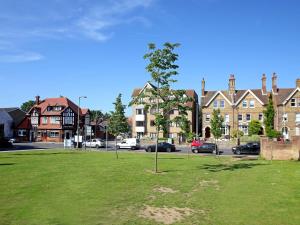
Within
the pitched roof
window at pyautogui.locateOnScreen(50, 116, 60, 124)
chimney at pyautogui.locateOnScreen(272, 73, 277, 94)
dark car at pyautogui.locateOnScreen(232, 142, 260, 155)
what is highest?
chimney at pyautogui.locateOnScreen(272, 73, 277, 94)

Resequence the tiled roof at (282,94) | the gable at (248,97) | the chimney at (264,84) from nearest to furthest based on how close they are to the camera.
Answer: the tiled roof at (282,94) < the gable at (248,97) < the chimney at (264,84)

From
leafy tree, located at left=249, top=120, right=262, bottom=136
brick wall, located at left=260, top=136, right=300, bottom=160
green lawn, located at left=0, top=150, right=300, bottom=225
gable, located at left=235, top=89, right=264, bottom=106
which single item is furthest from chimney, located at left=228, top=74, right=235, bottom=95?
green lawn, located at left=0, top=150, right=300, bottom=225

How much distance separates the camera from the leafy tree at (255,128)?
247ft

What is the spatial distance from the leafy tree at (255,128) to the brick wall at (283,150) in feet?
132

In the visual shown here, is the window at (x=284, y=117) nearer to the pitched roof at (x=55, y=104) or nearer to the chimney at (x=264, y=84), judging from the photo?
the chimney at (x=264, y=84)

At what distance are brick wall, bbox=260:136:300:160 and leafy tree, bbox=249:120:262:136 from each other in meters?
40.2

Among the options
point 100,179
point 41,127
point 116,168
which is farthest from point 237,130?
point 100,179

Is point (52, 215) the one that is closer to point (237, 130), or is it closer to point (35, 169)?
point (35, 169)

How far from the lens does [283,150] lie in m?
35.1

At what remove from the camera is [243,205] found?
621 inches

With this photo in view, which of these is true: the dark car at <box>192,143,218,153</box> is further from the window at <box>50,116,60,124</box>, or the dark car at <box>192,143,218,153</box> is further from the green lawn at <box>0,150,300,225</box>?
the window at <box>50,116,60,124</box>

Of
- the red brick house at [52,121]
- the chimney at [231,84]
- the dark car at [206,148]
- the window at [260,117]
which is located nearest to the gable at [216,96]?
the chimney at [231,84]

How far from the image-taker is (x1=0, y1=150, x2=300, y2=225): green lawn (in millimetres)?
13641

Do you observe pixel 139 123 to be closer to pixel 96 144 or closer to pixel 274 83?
pixel 96 144
